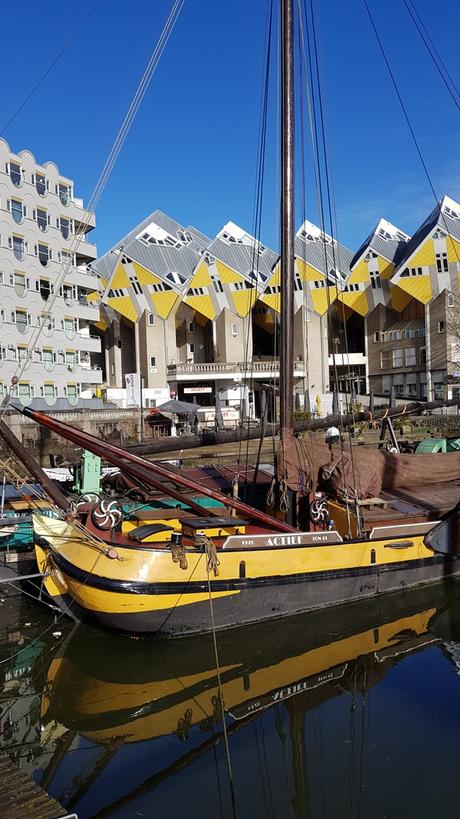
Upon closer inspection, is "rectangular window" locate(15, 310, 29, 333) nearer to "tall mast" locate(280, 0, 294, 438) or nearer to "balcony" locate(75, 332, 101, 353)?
"balcony" locate(75, 332, 101, 353)

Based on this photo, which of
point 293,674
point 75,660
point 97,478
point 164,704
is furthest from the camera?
point 97,478

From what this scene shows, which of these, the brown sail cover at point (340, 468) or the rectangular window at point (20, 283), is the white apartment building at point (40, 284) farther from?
the brown sail cover at point (340, 468)

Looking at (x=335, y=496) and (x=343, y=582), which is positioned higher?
(x=335, y=496)

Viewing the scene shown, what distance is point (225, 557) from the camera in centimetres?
1191

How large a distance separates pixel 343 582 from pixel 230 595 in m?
2.76

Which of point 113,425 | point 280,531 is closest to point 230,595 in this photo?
point 280,531

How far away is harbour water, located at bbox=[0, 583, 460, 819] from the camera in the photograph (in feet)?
24.2

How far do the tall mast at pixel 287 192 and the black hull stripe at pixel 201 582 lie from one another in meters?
4.00

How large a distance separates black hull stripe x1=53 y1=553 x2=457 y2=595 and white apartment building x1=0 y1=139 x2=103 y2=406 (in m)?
28.9

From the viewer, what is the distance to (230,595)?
12031 millimetres

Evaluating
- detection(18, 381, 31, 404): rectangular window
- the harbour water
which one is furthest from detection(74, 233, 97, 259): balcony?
the harbour water

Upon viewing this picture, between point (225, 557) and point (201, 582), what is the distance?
2.16 feet

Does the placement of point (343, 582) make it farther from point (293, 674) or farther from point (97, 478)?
point (97, 478)

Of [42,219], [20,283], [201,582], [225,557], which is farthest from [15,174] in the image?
[201,582]
